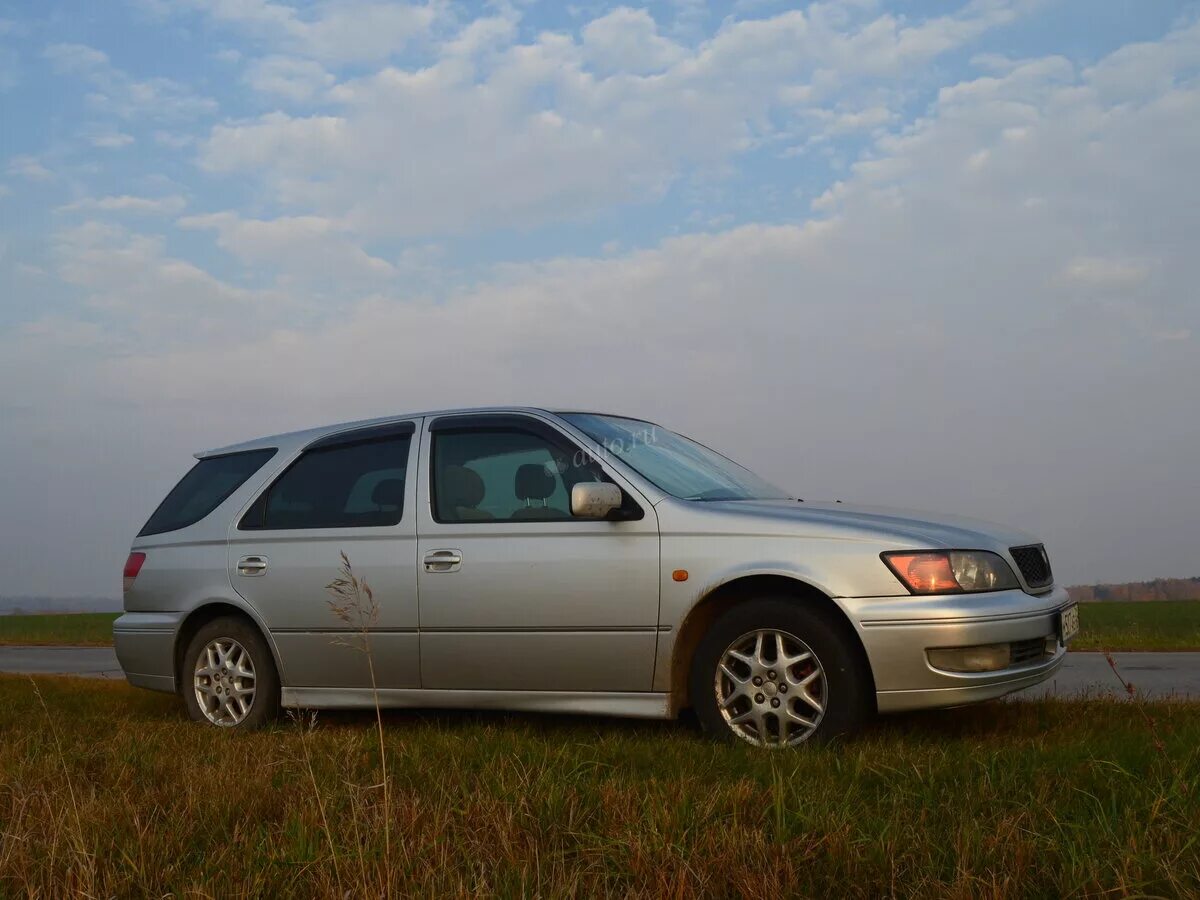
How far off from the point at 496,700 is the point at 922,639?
213cm

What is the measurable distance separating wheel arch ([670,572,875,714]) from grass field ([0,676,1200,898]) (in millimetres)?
282

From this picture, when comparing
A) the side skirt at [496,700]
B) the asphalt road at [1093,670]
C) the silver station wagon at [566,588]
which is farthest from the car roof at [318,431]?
the asphalt road at [1093,670]

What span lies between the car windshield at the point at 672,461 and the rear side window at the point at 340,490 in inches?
41.1

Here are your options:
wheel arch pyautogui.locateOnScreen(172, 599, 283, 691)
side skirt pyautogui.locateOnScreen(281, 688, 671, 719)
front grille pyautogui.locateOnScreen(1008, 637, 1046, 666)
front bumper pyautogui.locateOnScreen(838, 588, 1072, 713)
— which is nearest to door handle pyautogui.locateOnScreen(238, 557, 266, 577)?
wheel arch pyautogui.locateOnScreen(172, 599, 283, 691)

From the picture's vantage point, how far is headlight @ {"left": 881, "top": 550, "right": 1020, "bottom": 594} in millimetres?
4922

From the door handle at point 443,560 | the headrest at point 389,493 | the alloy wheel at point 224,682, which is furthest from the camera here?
the alloy wheel at point 224,682

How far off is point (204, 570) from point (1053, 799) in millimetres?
4905

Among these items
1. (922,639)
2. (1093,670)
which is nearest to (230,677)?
(922,639)

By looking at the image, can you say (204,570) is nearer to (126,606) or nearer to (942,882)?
(126,606)

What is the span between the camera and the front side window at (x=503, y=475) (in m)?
5.68

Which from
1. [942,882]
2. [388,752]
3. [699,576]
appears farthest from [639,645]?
[942,882]

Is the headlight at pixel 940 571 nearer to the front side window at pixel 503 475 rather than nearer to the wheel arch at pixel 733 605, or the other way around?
the wheel arch at pixel 733 605

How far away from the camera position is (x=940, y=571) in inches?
195

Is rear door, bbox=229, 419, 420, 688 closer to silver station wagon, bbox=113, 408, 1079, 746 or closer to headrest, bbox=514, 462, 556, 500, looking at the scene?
silver station wagon, bbox=113, 408, 1079, 746
